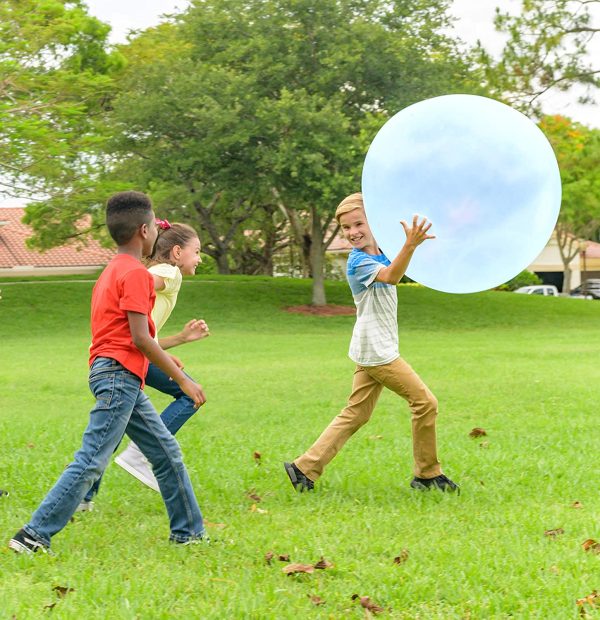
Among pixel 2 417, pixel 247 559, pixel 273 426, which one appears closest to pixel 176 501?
pixel 247 559

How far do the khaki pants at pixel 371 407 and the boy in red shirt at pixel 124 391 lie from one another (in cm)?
137

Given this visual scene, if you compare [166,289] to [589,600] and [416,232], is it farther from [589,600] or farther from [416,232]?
[589,600]

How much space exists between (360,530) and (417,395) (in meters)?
1.10

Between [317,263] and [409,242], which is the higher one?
[409,242]

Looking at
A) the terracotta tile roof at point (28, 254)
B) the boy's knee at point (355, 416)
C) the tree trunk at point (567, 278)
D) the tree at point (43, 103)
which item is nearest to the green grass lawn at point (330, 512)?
the boy's knee at point (355, 416)

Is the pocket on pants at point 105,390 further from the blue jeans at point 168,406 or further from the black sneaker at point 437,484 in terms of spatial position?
the black sneaker at point 437,484

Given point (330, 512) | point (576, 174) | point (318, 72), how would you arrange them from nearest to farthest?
point (330, 512)
point (318, 72)
point (576, 174)

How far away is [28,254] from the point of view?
59594 mm

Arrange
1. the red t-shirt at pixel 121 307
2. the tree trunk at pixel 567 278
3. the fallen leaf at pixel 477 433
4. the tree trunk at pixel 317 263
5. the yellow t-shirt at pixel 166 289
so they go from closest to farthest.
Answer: the red t-shirt at pixel 121 307 < the yellow t-shirt at pixel 166 289 < the fallen leaf at pixel 477 433 < the tree trunk at pixel 317 263 < the tree trunk at pixel 567 278

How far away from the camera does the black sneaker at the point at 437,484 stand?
222 inches

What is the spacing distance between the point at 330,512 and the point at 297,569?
46.1 inches

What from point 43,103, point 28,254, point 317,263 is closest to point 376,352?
point 43,103

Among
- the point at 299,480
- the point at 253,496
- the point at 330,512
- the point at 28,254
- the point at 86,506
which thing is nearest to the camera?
the point at 330,512

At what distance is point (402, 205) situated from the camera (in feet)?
16.2
